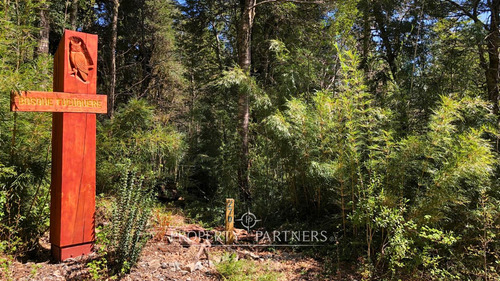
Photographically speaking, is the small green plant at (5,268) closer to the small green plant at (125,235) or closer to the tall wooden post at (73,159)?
the tall wooden post at (73,159)

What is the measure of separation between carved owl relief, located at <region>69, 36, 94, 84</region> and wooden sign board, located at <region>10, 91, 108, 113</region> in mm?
212

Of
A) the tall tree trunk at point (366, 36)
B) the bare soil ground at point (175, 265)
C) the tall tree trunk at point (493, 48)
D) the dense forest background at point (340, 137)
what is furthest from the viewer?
the tall tree trunk at point (366, 36)

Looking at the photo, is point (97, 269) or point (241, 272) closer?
point (97, 269)

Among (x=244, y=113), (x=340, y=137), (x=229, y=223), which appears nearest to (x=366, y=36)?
(x=244, y=113)

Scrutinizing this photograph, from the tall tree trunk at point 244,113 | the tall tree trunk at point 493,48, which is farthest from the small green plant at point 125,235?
the tall tree trunk at point 493,48

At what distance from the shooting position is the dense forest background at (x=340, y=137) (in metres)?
3.13

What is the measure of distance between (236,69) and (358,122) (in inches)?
105

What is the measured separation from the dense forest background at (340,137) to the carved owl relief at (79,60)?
1.62 feet

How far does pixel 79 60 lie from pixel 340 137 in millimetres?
3127

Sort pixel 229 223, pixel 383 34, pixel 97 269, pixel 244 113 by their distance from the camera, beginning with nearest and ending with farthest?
pixel 97 269 → pixel 229 223 → pixel 244 113 → pixel 383 34

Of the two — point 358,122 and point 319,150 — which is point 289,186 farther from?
point 358,122

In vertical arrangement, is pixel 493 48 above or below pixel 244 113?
above

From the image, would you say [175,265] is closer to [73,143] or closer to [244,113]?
[73,143]

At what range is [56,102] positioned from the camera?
2.86 m
